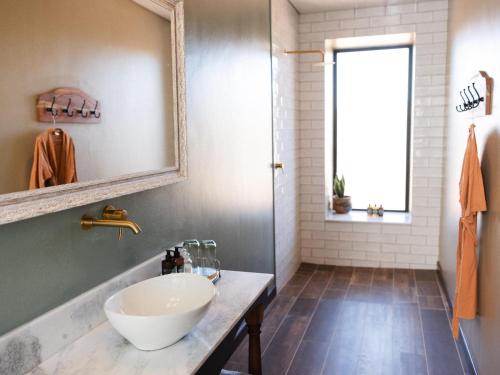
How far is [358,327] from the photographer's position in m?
3.65

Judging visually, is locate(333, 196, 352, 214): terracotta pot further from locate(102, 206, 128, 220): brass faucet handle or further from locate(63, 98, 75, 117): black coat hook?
locate(63, 98, 75, 117): black coat hook

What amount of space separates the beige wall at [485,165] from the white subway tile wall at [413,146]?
0.88 meters

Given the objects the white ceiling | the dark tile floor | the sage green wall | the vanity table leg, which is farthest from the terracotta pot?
the vanity table leg

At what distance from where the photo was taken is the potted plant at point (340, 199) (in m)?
5.48

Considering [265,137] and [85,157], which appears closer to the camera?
[85,157]

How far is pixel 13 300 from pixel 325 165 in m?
4.13

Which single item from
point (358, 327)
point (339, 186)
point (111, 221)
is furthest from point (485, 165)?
point (339, 186)

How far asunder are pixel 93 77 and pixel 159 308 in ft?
2.99

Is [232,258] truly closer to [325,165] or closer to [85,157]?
[85,157]

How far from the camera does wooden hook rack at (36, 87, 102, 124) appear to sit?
1510 mm

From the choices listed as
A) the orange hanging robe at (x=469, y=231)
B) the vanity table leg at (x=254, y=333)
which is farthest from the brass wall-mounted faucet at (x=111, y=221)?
the orange hanging robe at (x=469, y=231)

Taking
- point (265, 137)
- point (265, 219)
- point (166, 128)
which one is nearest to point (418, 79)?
point (265, 137)

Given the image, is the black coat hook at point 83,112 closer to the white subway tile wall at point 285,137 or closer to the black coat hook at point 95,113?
the black coat hook at point 95,113

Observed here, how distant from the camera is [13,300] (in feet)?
4.86
